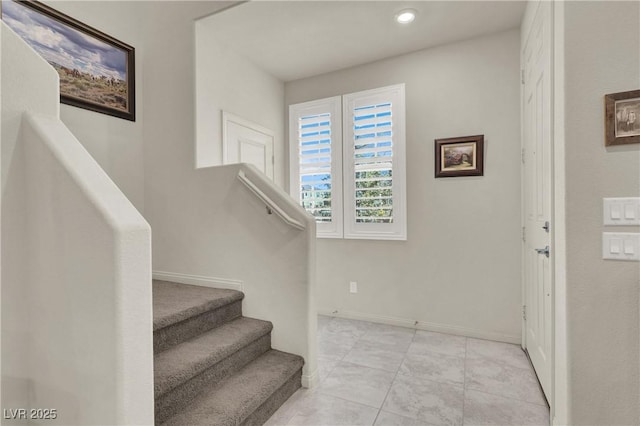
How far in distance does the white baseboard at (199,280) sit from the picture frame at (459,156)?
2.19 meters

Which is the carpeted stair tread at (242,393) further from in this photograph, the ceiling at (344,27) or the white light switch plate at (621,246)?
the ceiling at (344,27)

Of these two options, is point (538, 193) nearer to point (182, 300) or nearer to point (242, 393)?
point (242, 393)

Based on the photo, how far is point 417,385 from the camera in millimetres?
2254

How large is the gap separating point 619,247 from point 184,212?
2897mm

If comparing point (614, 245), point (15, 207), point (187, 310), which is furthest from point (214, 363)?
point (614, 245)

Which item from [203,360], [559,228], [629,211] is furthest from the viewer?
[203,360]

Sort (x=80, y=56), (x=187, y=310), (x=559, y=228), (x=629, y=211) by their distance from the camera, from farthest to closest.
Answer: (x=80, y=56) → (x=187, y=310) → (x=559, y=228) → (x=629, y=211)

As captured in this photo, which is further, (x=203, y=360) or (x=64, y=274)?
(x=203, y=360)

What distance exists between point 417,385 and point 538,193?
1.61 meters

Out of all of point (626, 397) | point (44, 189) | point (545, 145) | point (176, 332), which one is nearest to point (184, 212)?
point (176, 332)

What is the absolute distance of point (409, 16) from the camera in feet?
8.75

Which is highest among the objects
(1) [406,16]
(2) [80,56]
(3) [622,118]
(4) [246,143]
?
(1) [406,16]

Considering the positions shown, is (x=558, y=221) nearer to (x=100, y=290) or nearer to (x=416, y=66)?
(x=100, y=290)

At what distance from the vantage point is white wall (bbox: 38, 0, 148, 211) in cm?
256
